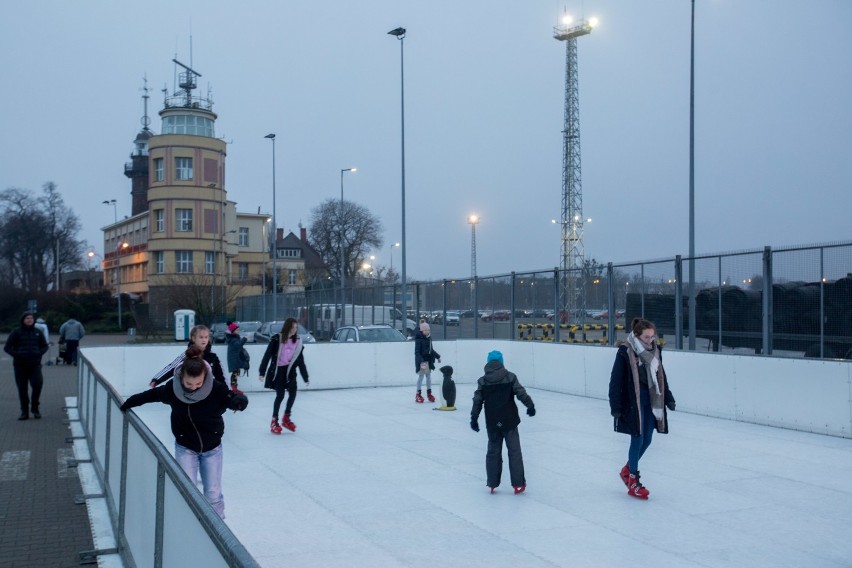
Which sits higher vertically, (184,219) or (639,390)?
(184,219)

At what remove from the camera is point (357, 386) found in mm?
21609

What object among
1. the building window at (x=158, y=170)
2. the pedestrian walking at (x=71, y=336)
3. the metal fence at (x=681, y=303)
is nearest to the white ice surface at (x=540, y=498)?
the metal fence at (x=681, y=303)

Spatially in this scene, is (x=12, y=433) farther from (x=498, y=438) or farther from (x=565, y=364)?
(x=565, y=364)

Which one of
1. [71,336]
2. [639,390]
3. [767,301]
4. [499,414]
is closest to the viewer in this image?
[639,390]

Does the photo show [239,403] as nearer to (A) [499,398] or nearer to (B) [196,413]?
(B) [196,413]

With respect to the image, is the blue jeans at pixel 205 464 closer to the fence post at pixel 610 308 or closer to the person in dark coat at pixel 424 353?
the person in dark coat at pixel 424 353

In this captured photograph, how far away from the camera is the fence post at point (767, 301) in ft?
46.8

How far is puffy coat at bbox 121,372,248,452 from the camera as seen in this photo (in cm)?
648

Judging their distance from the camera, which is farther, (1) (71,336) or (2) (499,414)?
(1) (71,336)

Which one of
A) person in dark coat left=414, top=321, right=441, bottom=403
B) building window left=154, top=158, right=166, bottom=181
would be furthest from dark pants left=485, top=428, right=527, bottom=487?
building window left=154, top=158, right=166, bottom=181

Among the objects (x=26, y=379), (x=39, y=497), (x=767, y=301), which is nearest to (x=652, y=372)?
(x=39, y=497)

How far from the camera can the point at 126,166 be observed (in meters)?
98.8

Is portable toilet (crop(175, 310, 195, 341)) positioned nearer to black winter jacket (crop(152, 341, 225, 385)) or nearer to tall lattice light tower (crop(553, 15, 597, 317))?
tall lattice light tower (crop(553, 15, 597, 317))

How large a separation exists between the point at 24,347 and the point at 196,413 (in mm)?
10011
